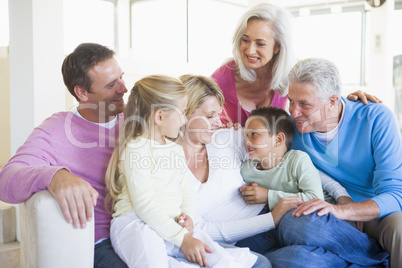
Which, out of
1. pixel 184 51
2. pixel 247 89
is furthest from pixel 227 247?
pixel 184 51

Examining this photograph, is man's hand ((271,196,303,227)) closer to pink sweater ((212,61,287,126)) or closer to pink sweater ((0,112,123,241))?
pink sweater ((0,112,123,241))

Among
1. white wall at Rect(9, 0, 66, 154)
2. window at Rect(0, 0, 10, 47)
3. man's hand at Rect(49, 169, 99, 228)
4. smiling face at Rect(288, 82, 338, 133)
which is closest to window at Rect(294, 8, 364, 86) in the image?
window at Rect(0, 0, 10, 47)

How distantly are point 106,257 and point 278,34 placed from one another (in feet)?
4.75

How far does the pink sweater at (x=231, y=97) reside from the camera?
8.05ft

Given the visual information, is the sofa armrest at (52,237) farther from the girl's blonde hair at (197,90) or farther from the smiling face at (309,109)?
the smiling face at (309,109)

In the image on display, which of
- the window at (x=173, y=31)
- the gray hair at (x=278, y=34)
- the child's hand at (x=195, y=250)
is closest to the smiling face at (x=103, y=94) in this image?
the child's hand at (x=195, y=250)

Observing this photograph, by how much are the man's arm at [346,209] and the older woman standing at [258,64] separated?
793 mm

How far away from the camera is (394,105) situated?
620 cm

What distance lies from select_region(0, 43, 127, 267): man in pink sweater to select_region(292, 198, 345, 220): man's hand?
69cm

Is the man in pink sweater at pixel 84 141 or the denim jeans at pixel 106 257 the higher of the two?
the man in pink sweater at pixel 84 141

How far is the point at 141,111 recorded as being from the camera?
1661mm

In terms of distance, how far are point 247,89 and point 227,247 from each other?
1.12 metres

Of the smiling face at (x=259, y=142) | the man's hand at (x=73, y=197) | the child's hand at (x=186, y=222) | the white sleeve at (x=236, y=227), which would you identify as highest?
the smiling face at (x=259, y=142)

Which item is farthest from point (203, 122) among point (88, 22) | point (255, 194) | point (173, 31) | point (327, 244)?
point (173, 31)
